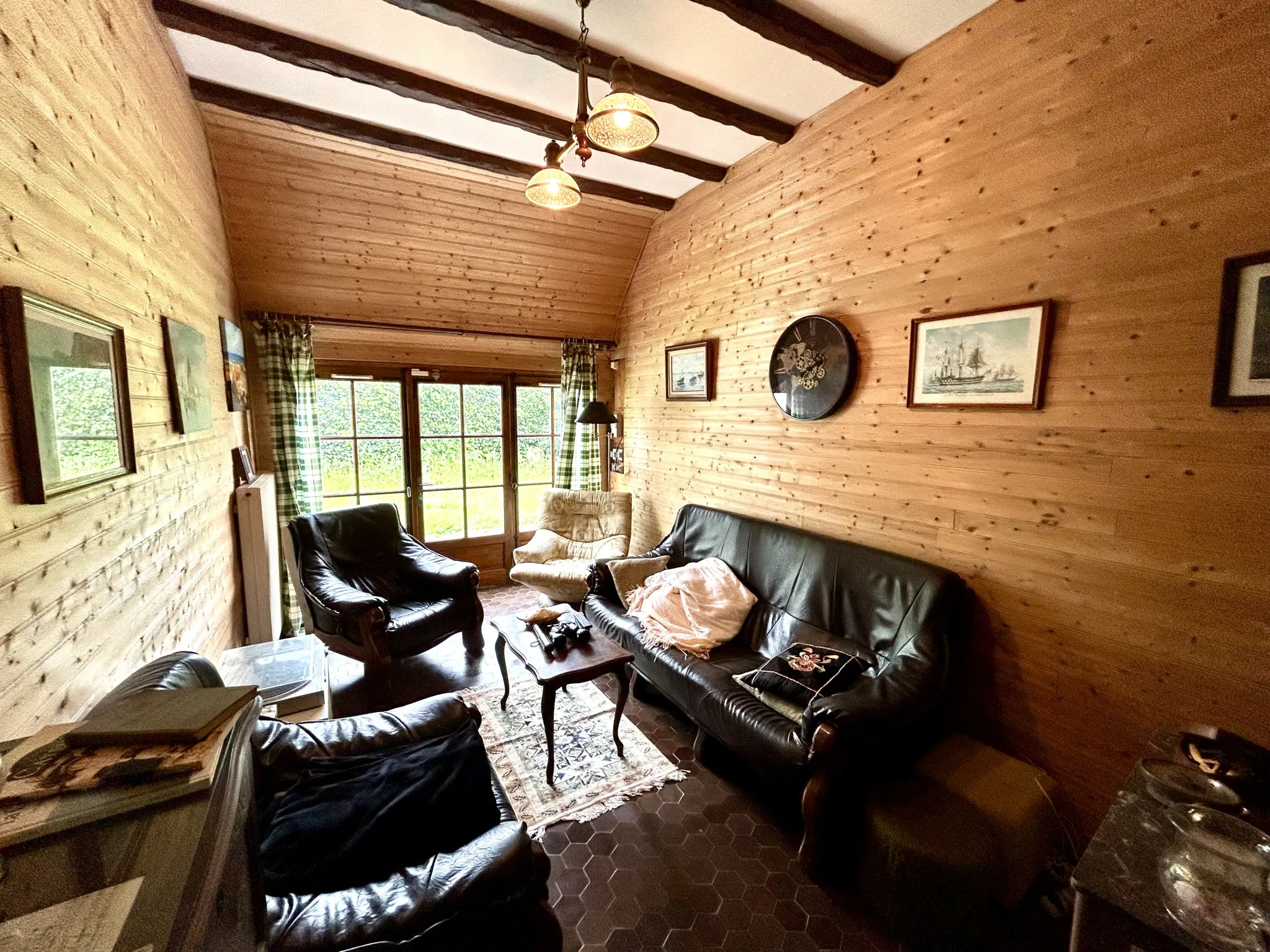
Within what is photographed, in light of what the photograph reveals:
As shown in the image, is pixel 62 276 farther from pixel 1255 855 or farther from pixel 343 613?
pixel 1255 855

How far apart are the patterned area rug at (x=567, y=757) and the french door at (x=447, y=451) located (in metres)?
2.07

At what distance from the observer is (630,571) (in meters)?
3.22

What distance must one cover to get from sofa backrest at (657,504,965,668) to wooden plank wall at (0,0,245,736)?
2.56 meters

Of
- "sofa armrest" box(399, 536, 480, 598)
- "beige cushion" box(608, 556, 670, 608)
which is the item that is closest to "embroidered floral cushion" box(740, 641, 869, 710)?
"beige cushion" box(608, 556, 670, 608)

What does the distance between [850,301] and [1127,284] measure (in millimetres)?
1096

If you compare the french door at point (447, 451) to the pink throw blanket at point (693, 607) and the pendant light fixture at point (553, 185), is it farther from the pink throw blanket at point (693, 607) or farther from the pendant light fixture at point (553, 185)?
the pendant light fixture at point (553, 185)

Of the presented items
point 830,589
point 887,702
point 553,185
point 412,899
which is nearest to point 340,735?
point 412,899

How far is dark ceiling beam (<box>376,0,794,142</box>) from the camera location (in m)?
1.97

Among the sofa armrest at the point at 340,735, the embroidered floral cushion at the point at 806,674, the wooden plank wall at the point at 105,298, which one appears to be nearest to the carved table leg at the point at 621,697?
the embroidered floral cushion at the point at 806,674

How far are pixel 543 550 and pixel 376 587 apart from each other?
1221mm

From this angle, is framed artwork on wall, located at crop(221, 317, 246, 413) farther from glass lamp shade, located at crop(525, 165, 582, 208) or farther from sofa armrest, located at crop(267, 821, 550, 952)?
sofa armrest, located at crop(267, 821, 550, 952)

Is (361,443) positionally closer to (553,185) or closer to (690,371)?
(690,371)

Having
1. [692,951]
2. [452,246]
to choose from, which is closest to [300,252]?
[452,246]

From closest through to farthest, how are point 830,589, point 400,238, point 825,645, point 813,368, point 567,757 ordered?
point 567,757
point 825,645
point 830,589
point 813,368
point 400,238
